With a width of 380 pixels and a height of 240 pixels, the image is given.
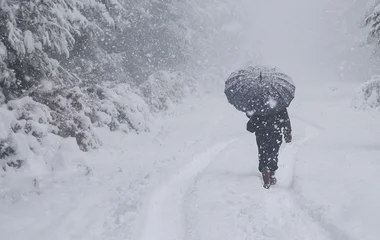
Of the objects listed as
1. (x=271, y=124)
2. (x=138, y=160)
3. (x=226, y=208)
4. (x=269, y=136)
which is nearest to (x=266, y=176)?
(x=269, y=136)

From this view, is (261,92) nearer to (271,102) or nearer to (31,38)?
(271,102)

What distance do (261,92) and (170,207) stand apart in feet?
8.95

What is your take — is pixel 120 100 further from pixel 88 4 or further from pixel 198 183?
pixel 198 183

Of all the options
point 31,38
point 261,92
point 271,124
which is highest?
point 31,38

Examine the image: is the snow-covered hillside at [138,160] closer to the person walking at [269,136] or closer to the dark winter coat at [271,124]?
the person walking at [269,136]

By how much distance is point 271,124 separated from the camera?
22.2 feet

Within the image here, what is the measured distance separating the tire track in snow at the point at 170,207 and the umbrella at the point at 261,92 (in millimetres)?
2176

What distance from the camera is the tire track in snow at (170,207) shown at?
17.1 feet

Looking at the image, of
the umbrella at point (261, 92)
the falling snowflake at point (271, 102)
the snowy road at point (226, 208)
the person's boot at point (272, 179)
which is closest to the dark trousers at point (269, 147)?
the person's boot at point (272, 179)

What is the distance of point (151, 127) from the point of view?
12.6m

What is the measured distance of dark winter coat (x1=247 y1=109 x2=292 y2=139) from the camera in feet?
22.2

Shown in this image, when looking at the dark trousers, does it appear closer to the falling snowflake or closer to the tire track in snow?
the falling snowflake

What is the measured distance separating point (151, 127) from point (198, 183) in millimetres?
5742

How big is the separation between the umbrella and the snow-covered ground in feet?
5.46
